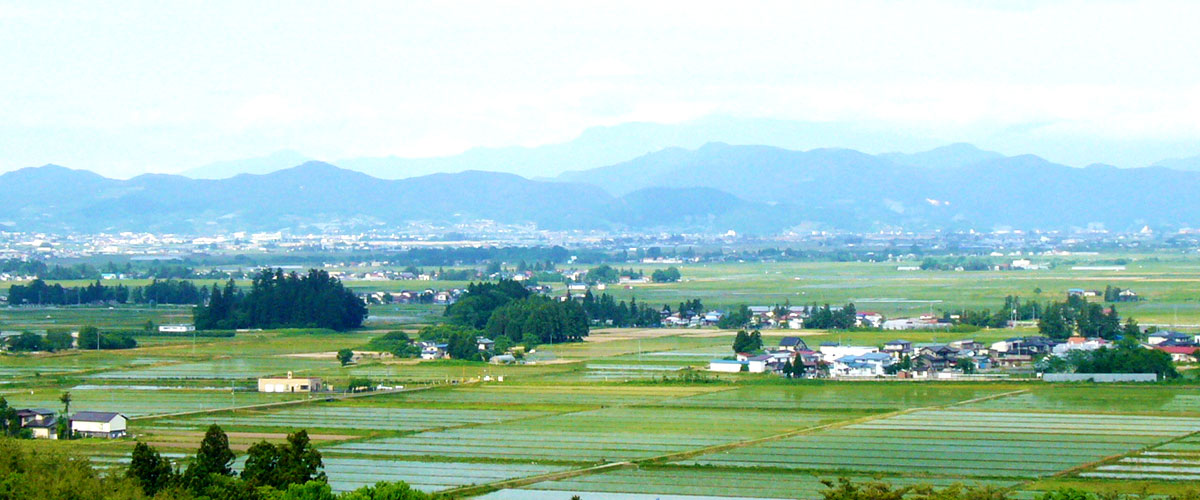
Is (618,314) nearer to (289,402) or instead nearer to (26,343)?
(26,343)

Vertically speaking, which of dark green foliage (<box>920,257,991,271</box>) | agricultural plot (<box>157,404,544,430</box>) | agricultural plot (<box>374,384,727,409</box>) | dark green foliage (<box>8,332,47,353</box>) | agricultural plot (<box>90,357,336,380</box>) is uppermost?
dark green foliage (<box>920,257,991,271</box>)

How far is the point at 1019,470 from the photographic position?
18969 mm

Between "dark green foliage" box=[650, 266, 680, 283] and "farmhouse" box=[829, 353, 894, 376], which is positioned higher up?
"dark green foliage" box=[650, 266, 680, 283]

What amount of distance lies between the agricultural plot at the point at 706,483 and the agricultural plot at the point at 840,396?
6.78 metres

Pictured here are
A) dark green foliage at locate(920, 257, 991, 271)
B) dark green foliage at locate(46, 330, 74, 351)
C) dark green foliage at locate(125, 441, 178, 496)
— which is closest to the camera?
dark green foliage at locate(125, 441, 178, 496)

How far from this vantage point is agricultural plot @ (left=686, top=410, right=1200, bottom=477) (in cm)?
1942

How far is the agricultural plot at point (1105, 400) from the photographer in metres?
24.9

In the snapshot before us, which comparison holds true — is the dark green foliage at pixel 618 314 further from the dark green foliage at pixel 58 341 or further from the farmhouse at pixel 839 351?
the dark green foliage at pixel 58 341

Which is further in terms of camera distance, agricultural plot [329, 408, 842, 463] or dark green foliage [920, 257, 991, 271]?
dark green foliage [920, 257, 991, 271]

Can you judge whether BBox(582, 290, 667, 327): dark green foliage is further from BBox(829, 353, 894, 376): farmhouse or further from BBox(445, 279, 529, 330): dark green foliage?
BBox(829, 353, 894, 376): farmhouse

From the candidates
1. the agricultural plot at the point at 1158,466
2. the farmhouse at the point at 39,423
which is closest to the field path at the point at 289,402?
the farmhouse at the point at 39,423

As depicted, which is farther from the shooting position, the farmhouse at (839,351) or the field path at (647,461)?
the farmhouse at (839,351)

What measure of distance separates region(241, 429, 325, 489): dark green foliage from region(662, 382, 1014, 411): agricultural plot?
9.67 m

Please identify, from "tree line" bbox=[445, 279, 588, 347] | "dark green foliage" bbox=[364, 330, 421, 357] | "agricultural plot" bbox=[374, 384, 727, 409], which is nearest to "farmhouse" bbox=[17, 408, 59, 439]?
"agricultural plot" bbox=[374, 384, 727, 409]
